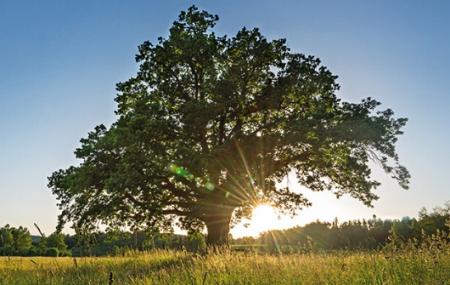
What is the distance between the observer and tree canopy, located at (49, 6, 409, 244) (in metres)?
23.3

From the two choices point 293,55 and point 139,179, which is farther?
→ point 293,55

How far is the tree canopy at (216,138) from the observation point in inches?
918

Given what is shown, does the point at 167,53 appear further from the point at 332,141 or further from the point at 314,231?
the point at 314,231

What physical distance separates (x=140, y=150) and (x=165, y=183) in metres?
3.33

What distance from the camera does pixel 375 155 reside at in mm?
24828

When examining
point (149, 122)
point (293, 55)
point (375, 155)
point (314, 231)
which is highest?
point (293, 55)

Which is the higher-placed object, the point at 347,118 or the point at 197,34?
the point at 197,34

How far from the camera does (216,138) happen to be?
26047 millimetres

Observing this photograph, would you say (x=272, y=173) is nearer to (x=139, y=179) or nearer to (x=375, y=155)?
(x=375, y=155)

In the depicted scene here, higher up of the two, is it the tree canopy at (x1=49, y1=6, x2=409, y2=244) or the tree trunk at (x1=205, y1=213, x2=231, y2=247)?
the tree canopy at (x1=49, y1=6, x2=409, y2=244)

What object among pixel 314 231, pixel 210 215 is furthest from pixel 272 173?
pixel 314 231

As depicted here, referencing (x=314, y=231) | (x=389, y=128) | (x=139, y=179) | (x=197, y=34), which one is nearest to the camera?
(x=139, y=179)

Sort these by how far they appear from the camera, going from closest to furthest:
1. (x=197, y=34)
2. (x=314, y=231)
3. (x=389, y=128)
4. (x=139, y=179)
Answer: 1. (x=139, y=179)
2. (x=389, y=128)
3. (x=197, y=34)
4. (x=314, y=231)

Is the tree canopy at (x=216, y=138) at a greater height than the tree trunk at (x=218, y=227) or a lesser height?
greater
